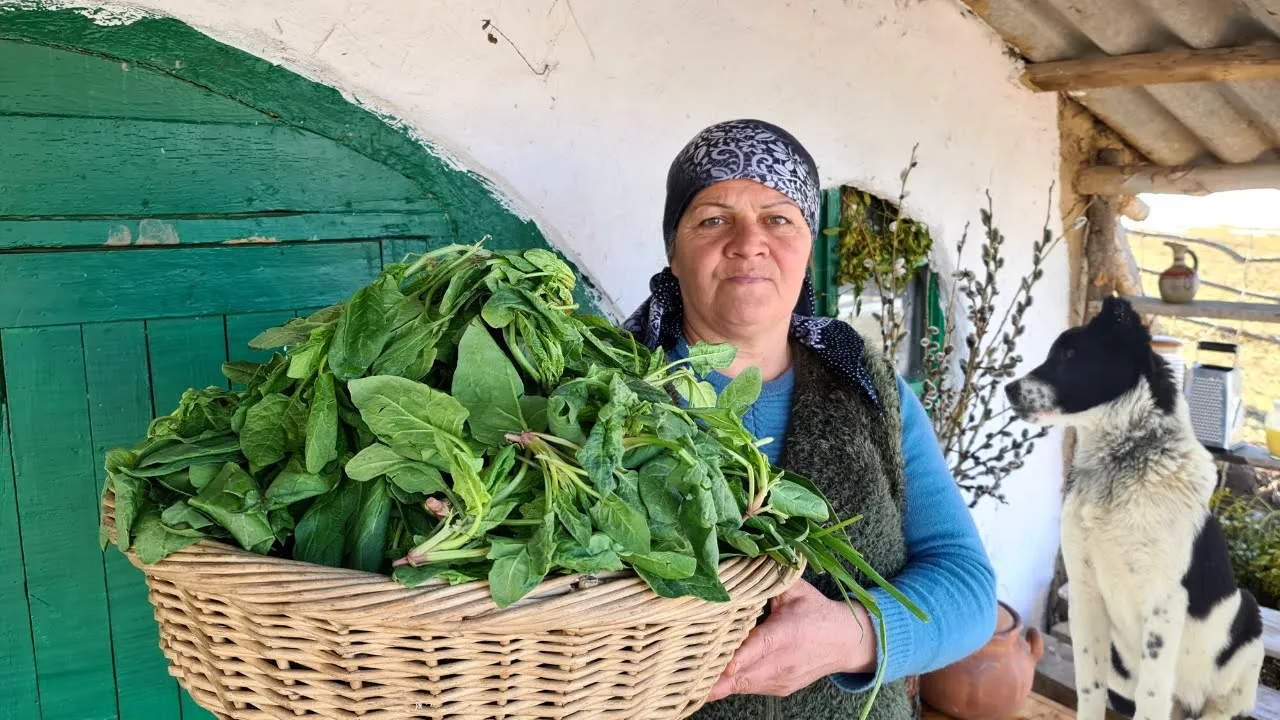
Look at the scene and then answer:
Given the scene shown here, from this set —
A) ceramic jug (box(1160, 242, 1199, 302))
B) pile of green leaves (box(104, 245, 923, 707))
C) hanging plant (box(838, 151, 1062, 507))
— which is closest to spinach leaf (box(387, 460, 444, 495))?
pile of green leaves (box(104, 245, 923, 707))

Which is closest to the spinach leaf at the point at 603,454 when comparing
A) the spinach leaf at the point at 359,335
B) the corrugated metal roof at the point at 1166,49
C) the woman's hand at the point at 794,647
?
the spinach leaf at the point at 359,335

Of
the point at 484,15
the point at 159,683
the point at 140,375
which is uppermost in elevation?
the point at 484,15

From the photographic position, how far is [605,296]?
1983 mm

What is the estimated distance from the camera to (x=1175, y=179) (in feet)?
10.2

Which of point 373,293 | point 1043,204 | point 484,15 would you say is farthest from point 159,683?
point 1043,204

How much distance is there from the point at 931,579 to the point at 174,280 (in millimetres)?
1282

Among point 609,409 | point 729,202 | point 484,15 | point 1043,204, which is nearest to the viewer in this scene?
point 609,409

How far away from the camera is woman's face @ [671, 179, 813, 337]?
128 centimetres

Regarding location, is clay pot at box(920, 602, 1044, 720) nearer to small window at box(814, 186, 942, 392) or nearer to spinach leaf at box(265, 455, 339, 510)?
small window at box(814, 186, 942, 392)

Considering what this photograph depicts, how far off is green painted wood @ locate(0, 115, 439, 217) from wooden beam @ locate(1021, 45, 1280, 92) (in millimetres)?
2203

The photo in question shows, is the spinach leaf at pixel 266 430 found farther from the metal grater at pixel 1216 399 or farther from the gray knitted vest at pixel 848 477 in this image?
the metal grater at pixel 1216 399

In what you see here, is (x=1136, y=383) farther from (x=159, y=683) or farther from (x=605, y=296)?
(x=159, y=683)

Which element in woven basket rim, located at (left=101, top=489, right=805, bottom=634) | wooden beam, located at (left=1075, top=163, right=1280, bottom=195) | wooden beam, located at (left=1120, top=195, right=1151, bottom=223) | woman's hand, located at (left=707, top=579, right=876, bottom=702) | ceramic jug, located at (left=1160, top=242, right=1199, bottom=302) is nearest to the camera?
woven basket rim, located at (left=101, top=489, right=805, bottom=634)

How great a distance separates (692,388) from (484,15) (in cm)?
114
